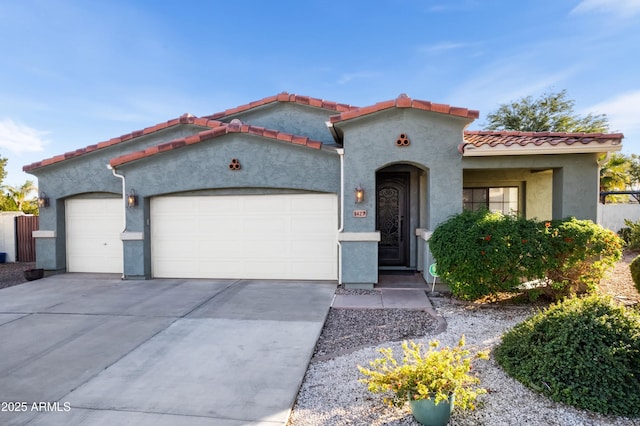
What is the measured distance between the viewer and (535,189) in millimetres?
10602

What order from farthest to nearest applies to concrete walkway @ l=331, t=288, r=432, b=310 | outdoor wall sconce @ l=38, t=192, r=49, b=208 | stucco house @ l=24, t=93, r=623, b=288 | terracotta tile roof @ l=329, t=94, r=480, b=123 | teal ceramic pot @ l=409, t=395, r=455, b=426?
outdoor wall sconce @ l=38, t=192, r=49, b=208 → stucco house @ l=24, t=93, r=623, b=288 → terracotta tile roof @ l=329, t=94, r=480, b=123 → concrete walkway @ l=331, t=288, r=432, b=310 → teal ceramic pot @ l=409, t=395, r=455, b=426

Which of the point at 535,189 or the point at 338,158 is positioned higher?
the point at 338,158

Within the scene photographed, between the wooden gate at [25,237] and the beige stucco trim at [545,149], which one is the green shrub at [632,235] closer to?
the beige stucco trim at [545,149]

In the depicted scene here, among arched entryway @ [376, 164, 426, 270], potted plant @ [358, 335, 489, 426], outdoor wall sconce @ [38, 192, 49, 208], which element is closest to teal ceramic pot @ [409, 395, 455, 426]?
potted plant @ [358, 335, 489, 426]

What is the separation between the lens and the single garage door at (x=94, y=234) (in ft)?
34.3

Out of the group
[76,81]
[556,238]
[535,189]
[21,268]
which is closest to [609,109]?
[535,189]

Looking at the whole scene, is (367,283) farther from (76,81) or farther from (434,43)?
(76,81)

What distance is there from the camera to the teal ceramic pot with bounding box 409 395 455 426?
291cm

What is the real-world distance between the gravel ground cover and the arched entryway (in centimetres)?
374

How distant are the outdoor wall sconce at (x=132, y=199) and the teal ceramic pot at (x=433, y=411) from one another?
9.15 meters

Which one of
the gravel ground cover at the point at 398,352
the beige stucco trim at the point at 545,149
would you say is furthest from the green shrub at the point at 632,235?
the gravel ground cover at the point at 398,352

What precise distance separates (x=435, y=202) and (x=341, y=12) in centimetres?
843

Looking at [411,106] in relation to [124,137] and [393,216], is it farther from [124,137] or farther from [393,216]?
[124,137]

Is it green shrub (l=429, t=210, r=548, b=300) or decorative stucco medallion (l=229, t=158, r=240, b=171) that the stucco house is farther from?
green shrub (l=429, t=210, r=548, b=300)
